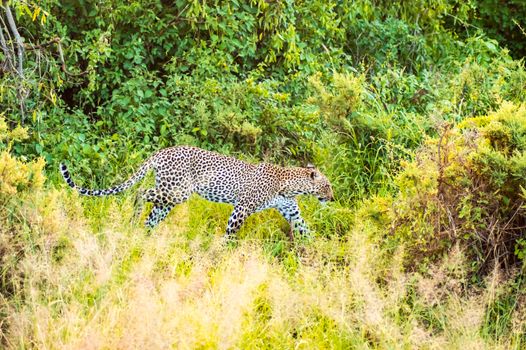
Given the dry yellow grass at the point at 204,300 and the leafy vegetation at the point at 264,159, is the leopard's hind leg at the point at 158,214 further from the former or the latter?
the dry yellow grass at the point at 204,300

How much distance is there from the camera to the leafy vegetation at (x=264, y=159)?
5.86m

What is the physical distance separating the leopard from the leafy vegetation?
17cm

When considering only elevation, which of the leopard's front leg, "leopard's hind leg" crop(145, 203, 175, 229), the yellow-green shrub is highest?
the yellow-green shrub

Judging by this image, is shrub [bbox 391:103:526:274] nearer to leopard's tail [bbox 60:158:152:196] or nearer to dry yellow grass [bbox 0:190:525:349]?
dry yellow grass [bbox 0:190:525:349]

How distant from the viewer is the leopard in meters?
8.21

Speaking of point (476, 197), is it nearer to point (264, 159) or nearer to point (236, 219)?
point (236, 219)

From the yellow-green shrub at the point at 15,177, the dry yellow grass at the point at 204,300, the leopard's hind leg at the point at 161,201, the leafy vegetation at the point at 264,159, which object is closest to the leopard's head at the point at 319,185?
the leafy vegetation at the point at 264,159

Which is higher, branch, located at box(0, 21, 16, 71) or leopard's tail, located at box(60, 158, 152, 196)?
branch, located at box(0, 21, 16, 71)

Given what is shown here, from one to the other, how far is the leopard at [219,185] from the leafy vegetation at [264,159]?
166 mm

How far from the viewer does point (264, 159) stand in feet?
32.1

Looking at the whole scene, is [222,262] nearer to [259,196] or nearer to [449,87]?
[259,196]

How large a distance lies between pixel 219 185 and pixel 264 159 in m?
1.58

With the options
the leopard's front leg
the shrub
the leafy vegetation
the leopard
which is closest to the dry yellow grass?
the leafy vegetation

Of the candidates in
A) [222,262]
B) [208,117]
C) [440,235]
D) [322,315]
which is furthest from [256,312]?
[208,117]
